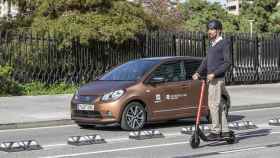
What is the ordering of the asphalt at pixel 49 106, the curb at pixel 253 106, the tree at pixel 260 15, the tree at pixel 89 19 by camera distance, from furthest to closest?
1. the tree at pixel 260 15
2. the tree at pixel 89 19
3. the curb at pixel 253 106
4. the asphalt at pixel 49 106

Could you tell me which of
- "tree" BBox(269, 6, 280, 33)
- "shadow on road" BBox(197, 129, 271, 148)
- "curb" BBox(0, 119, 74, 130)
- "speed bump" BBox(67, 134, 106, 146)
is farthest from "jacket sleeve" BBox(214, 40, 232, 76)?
"tree" BBox(269, 6, 280, 33)

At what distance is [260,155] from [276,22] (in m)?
51.6

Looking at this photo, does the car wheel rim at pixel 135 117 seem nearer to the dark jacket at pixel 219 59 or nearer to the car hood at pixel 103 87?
the car hood at pixel 103 87

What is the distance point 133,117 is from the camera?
13703 mm

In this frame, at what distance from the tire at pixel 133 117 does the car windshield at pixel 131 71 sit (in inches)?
26.1

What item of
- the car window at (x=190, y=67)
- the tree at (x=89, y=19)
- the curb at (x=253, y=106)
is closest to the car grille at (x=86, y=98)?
the car window at (x=190, y=67)

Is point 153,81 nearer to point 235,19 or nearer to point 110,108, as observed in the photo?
point 110,108

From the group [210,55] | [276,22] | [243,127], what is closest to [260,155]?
[210,55]

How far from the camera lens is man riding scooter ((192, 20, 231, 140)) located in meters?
10.8

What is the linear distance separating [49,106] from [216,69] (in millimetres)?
9298

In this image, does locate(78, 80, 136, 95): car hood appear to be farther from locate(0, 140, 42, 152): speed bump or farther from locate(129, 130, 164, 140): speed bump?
Answer: locate(0, 140, 42, 152): speed bump

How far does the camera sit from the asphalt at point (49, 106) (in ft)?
51.7

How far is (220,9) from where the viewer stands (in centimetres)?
6888

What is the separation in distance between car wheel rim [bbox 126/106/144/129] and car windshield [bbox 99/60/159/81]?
0.72 m
